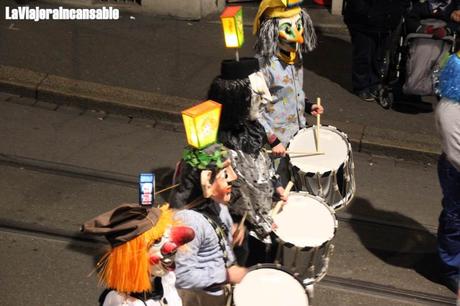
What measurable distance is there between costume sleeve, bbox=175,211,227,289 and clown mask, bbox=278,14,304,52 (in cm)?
185

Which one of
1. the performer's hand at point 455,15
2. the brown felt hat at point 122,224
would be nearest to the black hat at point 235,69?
the brown felt hat at point 122,224

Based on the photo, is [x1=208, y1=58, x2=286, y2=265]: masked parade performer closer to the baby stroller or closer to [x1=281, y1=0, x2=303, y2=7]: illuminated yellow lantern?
[x1=281, y1=0, x2=303, y2=7]: illuminated yellow lantern

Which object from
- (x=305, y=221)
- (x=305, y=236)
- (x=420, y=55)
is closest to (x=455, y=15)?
(x=420, y=55)

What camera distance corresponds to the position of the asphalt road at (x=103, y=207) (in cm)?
550

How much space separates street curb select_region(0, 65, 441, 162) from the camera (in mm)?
7582

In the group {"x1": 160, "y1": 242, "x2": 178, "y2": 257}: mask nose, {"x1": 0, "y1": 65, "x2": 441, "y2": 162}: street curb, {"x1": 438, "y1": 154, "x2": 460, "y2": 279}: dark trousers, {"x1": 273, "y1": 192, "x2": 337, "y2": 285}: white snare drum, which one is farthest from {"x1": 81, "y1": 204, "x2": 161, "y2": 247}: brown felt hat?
{"x1": 0, "y1": 65, "x2": 441, "y2": 162}: street curb

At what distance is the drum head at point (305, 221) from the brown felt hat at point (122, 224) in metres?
1.11

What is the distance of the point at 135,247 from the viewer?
11.8ft

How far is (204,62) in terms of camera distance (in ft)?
29.8

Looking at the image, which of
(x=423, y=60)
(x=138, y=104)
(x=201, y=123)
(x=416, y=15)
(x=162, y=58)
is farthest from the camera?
(x=162, y=58)

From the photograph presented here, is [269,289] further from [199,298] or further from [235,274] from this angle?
[199,298]

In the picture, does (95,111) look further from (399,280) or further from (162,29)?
(399,280)

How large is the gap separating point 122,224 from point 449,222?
262 centimetres

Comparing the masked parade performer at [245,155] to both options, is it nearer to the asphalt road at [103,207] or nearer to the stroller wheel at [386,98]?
the asphalt road at [103,207]
